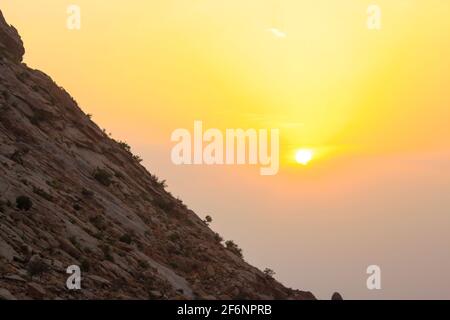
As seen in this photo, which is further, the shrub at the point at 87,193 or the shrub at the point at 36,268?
the shrub at the point at 87,193

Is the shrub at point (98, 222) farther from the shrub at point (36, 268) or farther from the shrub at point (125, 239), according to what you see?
the shrub at point (36, 268)

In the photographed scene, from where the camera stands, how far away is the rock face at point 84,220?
32.7m

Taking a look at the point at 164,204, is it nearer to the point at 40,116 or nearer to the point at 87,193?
the point at 87,193

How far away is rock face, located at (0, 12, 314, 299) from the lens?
107ft

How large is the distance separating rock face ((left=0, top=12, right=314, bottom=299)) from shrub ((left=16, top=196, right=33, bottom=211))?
51 millimetres

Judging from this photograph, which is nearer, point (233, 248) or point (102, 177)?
point (102, 177)

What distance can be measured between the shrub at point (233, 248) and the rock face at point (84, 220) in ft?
4.46

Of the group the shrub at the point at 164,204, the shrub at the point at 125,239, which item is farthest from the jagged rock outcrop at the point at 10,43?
the shrub at the point at 125,239

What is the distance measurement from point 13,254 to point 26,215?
4751mm

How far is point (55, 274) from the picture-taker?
3122cm

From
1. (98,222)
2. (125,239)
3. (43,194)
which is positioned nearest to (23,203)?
(43,194)

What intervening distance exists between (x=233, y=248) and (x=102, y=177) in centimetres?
1176

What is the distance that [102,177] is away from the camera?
48656mm

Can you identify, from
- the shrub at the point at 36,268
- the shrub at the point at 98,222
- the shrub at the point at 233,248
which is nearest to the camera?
the shrub at the point at 36,268
